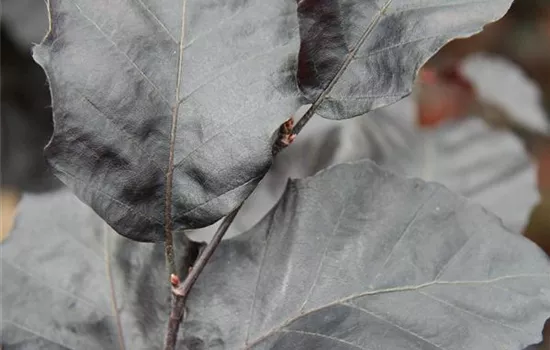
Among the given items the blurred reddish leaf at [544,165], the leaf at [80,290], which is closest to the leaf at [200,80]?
the leaf at [80,290]

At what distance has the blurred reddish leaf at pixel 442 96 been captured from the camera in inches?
51.8

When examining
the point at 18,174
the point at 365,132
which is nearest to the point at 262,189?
the point at 365,132

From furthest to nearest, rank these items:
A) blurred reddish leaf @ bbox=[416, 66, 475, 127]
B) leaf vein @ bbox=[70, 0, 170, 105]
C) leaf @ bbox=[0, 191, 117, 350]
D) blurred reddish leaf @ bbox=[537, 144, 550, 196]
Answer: blurred reddish leaf @ bbox=[537, 144, 550, 196]
blurred reddish leaf @ bbox=[416, 66, 475, 127]
leaf @ bbox=[0, 191, 117, 350]
leaf vein @ bbox=[70, 0, 170, 105]

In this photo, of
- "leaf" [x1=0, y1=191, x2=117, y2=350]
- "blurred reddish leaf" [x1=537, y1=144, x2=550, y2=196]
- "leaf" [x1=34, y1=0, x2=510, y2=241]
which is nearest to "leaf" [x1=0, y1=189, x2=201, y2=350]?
"leaf" [x1=0, y1=191, x2=117, y2=350]

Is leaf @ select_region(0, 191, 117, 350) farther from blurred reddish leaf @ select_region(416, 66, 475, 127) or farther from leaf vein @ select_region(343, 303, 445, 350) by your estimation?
blurred reddish leaf @ select_region(416, 66, 475, 127)

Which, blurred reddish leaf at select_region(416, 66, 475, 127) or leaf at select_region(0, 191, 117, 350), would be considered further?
blurred reddish leaf at select_region(416, 66, 475, 127)

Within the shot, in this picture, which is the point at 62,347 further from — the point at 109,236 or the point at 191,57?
the point at 191,57

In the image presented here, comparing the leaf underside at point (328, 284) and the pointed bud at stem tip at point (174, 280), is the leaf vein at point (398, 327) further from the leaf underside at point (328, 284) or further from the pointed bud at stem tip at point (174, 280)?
the pointed bud at stem tip at point (174, 280)

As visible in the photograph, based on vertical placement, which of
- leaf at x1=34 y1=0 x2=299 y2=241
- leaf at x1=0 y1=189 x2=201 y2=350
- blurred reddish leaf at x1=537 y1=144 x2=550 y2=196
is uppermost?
leaf at x1=34 y1=0 x2=299 y2=241

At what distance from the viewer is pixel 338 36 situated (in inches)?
17.7

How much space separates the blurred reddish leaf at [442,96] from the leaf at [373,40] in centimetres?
76

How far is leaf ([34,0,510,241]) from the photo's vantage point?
43 centimetres

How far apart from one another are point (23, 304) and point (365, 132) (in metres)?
0.50

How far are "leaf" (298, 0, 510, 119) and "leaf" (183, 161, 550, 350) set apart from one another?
94 millimetres
